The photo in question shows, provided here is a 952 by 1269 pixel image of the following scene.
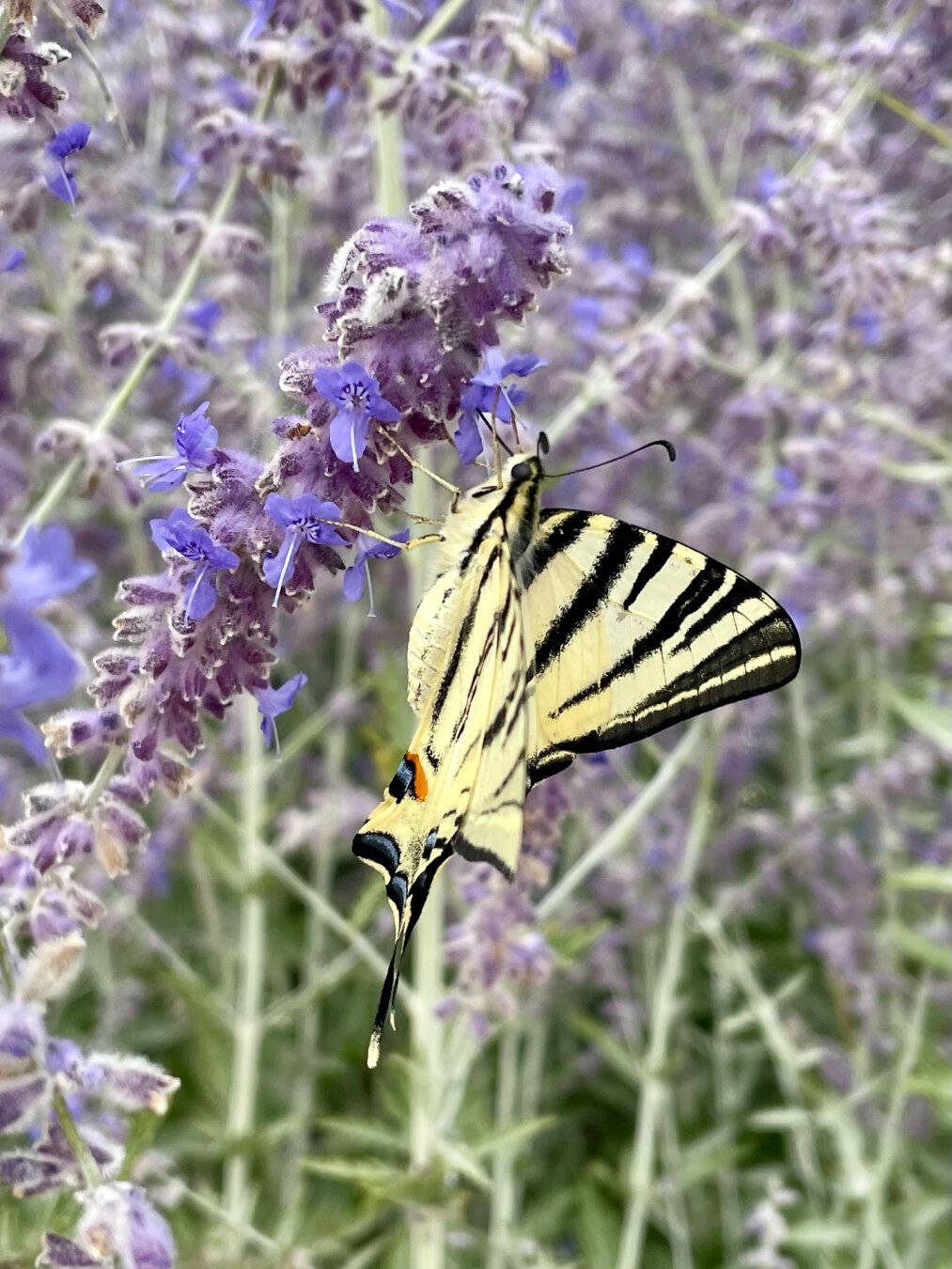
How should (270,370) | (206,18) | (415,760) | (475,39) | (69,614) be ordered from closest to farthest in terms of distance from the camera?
(415,760) → (475,39) → (69,614) → (270,370) → (206,18)

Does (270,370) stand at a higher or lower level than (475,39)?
lower

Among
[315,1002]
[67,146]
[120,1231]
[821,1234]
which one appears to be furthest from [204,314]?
[821,1234]

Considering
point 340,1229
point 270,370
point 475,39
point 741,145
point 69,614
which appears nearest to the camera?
point 340,1229

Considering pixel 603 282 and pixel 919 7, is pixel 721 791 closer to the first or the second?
pixel 603 282

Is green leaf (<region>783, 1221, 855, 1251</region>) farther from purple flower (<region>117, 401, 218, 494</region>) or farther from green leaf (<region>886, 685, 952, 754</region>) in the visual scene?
purple flower (<region>117, 401, 218, 494</region>)

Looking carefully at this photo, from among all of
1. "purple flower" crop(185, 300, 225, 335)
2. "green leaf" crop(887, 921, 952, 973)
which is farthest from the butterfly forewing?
"green leaf" crop(887, 921, 952, 973)

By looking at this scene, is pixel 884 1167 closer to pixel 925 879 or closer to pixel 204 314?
pixel 925 879

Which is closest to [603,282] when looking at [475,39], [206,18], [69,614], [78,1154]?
[475,39]


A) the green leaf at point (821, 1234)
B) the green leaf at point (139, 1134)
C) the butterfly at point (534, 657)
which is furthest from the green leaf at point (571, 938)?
the green leaf at point (821, 1234)
